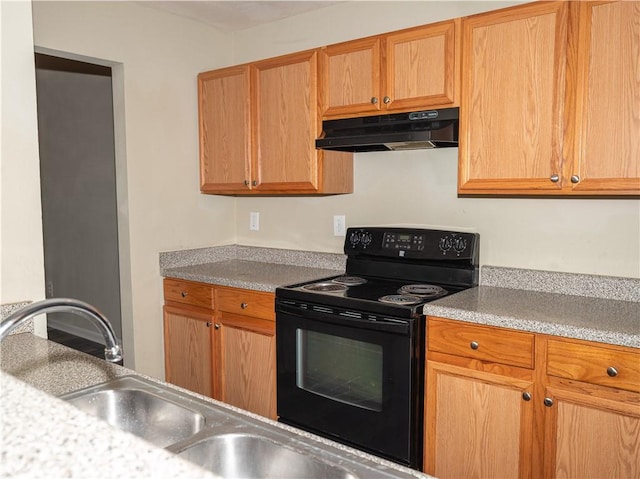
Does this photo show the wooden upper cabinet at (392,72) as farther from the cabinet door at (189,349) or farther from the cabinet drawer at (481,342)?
the cabinet door at (189,349)

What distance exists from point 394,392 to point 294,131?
1439 mm

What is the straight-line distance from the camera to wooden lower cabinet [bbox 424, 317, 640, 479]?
5.82ft

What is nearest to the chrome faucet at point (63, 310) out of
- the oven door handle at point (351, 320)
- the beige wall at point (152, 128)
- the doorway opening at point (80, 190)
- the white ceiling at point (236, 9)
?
the oven door handle at point (351, 320)

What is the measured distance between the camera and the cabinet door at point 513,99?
209 centimetres

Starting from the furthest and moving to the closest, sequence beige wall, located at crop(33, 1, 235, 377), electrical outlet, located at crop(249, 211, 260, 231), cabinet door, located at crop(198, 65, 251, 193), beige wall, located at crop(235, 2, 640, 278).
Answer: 1. electrical outlet, located at crop(249, 211, 260, 231)
2. cabinet door, located at crop(198, 65, 251, 193)
3. beige wall, located at crop(33, 1, 235, 377)
4. beige wall, located at crop(235, 2, 640, 278)

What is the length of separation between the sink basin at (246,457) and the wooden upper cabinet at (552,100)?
160 centimetres

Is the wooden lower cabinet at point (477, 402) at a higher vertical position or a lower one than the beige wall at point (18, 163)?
lower

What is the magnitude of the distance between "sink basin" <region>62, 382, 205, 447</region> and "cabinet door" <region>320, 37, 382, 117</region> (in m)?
1.75

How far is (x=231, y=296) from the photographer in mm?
2863

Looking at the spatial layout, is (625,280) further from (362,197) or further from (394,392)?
(362,197)

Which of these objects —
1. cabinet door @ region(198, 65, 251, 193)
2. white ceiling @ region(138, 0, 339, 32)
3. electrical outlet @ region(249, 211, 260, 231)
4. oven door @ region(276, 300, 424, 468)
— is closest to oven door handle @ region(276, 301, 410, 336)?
oven door @ region(276, 300, 424, 468)

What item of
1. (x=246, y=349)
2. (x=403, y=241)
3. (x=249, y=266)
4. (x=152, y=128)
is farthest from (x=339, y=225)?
(x=152, y=128)

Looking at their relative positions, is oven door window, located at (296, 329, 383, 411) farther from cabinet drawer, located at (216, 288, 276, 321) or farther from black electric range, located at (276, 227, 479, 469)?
cabinet drawer, located at (216, 288, 276, 321)

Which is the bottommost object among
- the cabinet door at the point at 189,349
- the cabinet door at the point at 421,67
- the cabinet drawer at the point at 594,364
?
the cabinet door at the point at 189,349
